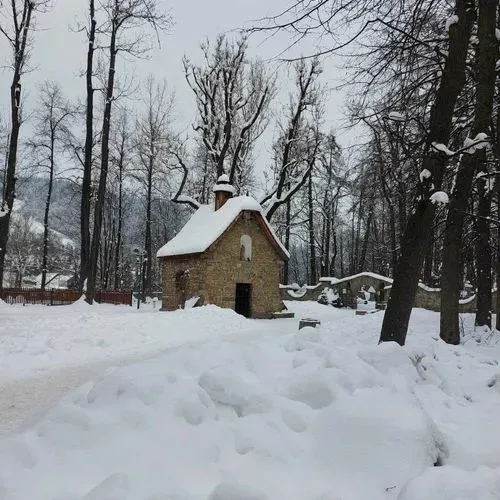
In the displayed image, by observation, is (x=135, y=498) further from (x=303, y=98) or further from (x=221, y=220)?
(x=303, y=98)

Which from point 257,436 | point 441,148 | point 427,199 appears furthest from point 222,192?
point 257,436

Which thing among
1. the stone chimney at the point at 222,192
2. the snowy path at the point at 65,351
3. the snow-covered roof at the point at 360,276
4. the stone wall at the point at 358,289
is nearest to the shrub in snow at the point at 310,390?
the snowy path at the point at 65,351

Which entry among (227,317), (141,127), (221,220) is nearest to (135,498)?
(227,317)

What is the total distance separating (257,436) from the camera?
3508 mm

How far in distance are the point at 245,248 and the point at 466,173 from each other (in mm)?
13511

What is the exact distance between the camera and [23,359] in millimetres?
8211

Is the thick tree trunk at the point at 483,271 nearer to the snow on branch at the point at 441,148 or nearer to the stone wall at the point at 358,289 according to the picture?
the snow on branch at the point at 441,148

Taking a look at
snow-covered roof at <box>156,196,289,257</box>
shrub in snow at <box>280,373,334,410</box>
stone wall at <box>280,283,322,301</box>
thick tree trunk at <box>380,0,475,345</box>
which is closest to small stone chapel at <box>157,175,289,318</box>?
snow-covered roof at <box>156,196,289,257</box>

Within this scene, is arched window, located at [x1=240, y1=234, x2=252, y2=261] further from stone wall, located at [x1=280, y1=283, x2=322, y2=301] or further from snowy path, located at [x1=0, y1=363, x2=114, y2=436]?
snowy path, located at [x1=0, y1=363, x2=114, y2=436]

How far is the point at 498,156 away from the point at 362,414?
788 centimetres

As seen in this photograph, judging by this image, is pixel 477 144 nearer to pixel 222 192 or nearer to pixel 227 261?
A: pixel 227 261

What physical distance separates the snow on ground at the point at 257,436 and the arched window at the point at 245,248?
54.2ft

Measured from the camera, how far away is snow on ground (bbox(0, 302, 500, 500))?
2.98 metres

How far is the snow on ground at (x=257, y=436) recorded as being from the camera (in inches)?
117
